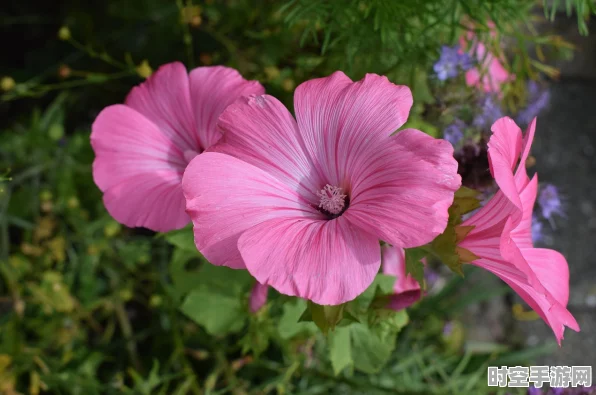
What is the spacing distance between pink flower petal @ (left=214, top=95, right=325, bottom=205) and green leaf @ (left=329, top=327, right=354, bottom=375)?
32 centimetres

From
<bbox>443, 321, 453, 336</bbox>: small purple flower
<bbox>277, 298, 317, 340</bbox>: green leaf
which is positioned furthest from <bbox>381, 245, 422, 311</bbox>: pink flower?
<bbox>443, 321, 453, 336</bbox>: small purple flower

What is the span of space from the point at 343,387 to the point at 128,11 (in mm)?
987

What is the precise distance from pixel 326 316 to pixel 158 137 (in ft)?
1.07

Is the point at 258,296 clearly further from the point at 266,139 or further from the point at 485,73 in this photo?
the point at 485,73

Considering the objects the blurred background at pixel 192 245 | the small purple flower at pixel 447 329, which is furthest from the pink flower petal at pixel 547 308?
the small purple flower at pixel 447 329

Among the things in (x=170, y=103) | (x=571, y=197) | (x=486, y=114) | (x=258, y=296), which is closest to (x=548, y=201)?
(x=486, y=114)

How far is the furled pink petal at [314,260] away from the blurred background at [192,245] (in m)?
0.29

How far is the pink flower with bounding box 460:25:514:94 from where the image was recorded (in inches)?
39.6

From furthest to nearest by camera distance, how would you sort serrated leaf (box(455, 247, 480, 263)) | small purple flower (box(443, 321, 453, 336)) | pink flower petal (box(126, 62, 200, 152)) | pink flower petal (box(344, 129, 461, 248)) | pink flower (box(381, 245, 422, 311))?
small purple flower (box(443, 321, 453, 336))
pink flower (box(381, 245, 422, 311))
pink flower petal (box(126, 62, 200, 152))
serrated leaf (box(455, 247, 480, 263))
pink flower petal (box(344, 129, 461, 248))

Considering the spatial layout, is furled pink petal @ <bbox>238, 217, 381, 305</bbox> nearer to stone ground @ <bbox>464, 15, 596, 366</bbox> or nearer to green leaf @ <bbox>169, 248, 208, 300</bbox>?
green leaf @ <bbox>169, 248, 208, 300</bbox>

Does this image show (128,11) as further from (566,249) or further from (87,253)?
(566,249)

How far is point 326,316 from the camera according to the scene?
0.67 metres

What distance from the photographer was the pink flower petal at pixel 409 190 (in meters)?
0.55

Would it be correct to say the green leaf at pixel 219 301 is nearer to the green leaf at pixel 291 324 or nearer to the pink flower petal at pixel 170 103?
the green leaf at pixel 291 324
